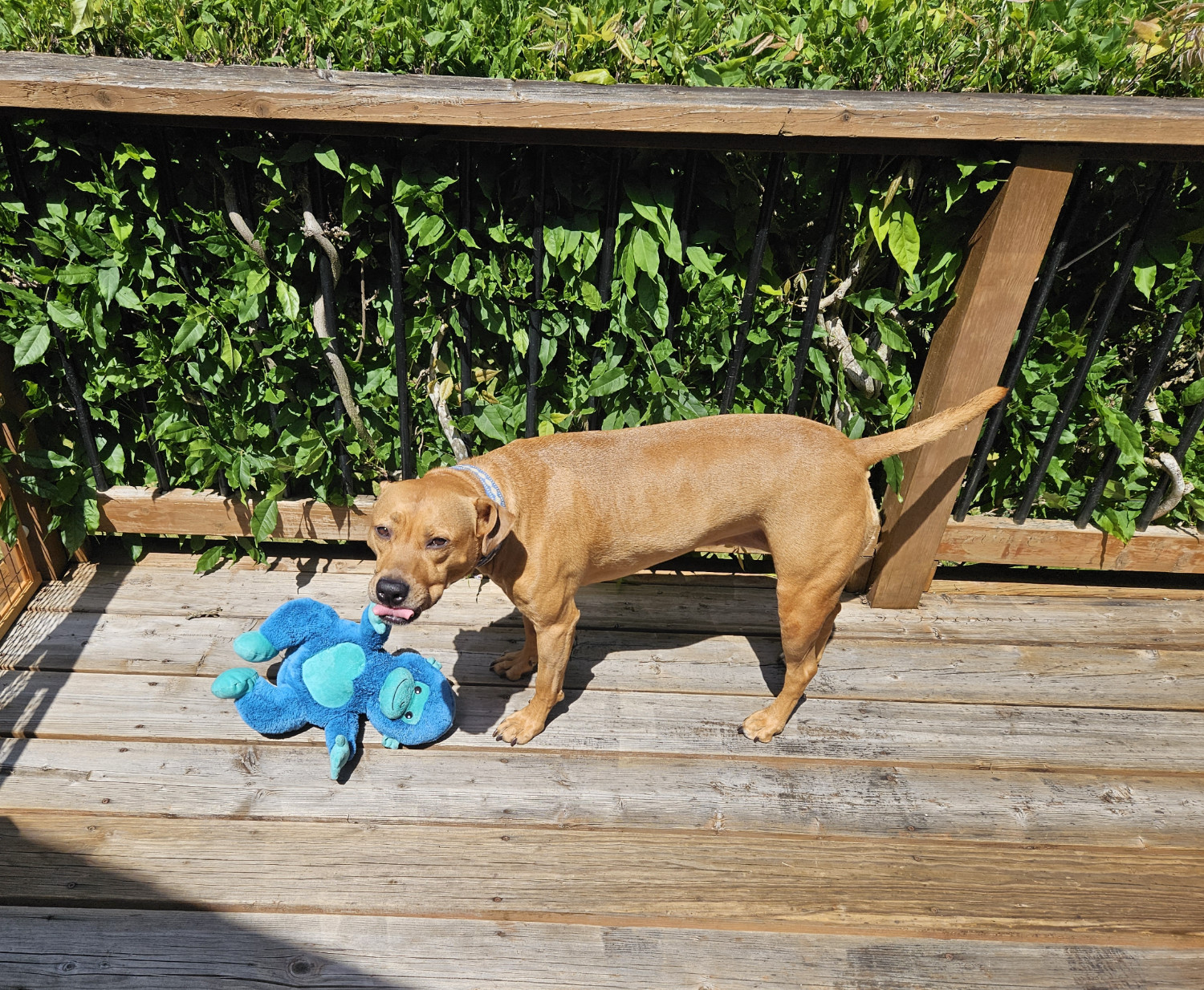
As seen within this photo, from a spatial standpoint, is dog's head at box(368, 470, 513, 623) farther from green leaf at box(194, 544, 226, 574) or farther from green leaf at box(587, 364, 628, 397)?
green leaf at box(194, 544, 226, 574)

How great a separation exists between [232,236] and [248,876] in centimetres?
235

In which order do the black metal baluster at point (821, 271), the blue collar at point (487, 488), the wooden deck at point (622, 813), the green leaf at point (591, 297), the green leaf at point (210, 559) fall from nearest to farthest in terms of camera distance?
the wooden deck at point (622, 813) < the blue collar at point (487, 488) < the black metal baluster at point (821, 271) < the green leaf at point (591, 297) < the green leaf at point (210, 559)

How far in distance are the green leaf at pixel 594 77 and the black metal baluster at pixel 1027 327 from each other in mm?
1828

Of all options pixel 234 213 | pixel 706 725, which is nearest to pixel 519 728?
pixel 706 725

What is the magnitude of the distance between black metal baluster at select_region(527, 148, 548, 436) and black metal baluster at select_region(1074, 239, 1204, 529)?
264 centimetres

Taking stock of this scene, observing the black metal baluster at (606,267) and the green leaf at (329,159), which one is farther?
the black metal baluster at (606,267)

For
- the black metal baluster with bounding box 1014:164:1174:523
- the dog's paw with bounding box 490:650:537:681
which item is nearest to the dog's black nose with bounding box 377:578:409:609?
the dog's paw with bounding box 490:650:537:681

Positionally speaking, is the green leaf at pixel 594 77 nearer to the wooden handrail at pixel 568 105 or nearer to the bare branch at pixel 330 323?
the wooden handrail at pixel 568 105

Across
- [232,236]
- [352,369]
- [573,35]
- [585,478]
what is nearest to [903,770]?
[585,478]

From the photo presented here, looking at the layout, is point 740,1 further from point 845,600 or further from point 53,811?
point 53,811

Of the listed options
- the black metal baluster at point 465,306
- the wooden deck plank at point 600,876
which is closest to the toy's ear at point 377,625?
the wooden deck plank at point 600,876

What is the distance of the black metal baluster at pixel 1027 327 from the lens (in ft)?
10.3

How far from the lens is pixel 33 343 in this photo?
3.23 meters

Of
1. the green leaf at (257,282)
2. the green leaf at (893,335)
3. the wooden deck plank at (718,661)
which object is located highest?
the green leaf at (257,282)
